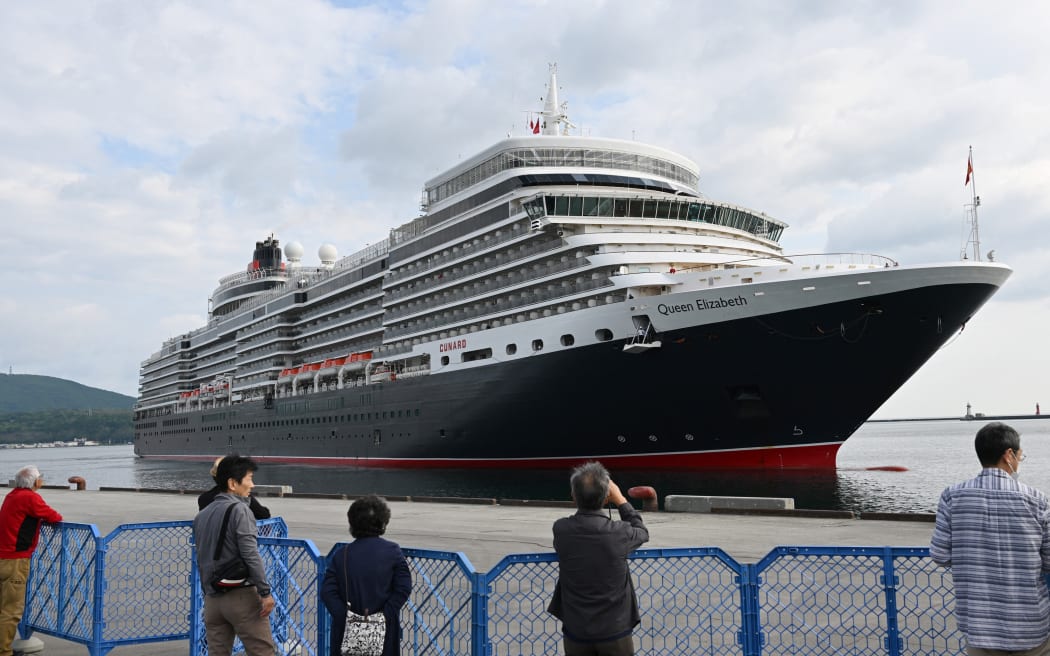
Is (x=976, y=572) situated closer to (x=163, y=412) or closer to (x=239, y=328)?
(x=239, y=328)

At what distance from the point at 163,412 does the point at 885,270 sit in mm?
74164

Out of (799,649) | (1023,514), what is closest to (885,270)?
(799,649)

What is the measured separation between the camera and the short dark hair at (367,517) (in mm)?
4762

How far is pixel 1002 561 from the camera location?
406 centimetres

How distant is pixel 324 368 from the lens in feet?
164

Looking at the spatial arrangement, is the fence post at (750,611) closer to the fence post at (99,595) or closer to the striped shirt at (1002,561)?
the striped shirt at (1002,561)

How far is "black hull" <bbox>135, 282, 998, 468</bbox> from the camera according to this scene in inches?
1037

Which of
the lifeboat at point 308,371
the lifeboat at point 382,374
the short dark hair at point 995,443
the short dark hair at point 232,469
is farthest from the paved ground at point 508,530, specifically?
the lifeboat at point 308,371

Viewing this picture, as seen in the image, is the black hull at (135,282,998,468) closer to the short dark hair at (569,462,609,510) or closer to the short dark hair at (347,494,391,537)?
the short dark hair at (569,462,609,510)

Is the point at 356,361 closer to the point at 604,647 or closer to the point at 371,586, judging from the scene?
the point at 371,586

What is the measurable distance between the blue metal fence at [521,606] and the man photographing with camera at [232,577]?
48 cm

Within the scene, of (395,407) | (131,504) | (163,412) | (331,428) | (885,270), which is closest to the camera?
(131,504)

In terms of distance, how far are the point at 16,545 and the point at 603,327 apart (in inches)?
944

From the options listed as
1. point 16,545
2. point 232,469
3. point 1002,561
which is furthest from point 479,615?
point 16,545
